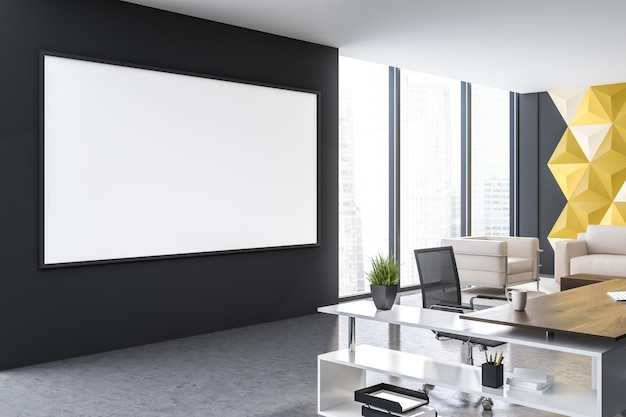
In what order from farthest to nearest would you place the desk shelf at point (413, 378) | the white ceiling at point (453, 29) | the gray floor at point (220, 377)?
the white ceiling at point (453, 29) < the gray floor at point (220, 377) < the desk shelf at point (413, 378)

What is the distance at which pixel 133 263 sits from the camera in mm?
6055

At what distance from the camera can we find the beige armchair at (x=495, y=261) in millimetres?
8594

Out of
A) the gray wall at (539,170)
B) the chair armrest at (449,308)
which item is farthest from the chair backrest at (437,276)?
the gray wall at (539,170)

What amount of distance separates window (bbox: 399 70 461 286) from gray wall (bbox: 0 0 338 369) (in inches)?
81.0

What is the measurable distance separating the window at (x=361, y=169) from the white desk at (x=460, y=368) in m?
4.27

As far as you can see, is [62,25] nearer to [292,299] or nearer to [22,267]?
[22,267]

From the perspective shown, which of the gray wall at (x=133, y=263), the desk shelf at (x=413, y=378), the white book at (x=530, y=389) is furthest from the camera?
the gray wall at (x=133, y=263)

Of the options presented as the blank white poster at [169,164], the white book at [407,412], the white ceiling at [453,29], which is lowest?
the white book at [407,412]

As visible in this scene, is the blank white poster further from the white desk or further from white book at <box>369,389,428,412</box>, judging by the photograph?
white book at <box>369,389,428,412</box>

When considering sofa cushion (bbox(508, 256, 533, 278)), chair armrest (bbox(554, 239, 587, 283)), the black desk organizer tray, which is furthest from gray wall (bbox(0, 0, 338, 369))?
chair armrest (bbox(554, 239, 587, 283))

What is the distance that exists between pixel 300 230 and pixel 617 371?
462 cm

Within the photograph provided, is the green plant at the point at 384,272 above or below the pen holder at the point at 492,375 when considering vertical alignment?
above

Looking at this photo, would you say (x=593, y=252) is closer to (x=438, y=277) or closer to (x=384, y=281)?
(x=438, y=277)

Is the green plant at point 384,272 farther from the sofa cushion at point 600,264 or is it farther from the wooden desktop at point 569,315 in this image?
the sofa cushion at point 600,264
